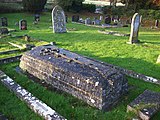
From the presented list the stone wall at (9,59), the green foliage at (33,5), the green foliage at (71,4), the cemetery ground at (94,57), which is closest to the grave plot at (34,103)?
the cemetery ground at (94,57)

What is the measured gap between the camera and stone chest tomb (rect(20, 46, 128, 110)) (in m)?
6.91

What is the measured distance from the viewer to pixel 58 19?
18.4m

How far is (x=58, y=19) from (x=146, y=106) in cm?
1360

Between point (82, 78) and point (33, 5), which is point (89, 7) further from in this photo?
point (82, 78)

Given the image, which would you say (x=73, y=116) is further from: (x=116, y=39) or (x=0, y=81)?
(x=116, y=39)

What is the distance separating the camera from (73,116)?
6.54m

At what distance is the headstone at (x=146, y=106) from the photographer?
6.13 m

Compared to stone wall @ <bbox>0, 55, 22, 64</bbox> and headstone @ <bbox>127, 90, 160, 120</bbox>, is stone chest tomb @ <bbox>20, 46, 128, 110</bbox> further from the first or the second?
stone wall @ <bbox>0, 55, 22, 64</bbox>

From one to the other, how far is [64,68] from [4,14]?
28.1 m

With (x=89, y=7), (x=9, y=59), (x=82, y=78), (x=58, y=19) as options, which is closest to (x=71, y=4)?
(x=89, y=7)

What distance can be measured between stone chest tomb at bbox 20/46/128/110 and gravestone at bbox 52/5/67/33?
9378mm

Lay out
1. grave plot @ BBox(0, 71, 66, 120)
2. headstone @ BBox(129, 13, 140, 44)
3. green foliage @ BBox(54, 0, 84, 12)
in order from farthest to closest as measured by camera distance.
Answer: green foliage @ BBox(54, 0, 84, 12) → headstone @ BBox(129, 13, 140, 44) → grave plot @ BBox(0, 71, 66, 120)

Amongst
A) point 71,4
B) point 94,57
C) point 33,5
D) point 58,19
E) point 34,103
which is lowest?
point 34,103

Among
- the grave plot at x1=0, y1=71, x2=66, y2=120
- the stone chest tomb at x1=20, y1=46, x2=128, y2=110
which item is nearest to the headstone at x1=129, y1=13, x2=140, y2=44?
the stone chest tomb at x1=20, y1=46, x2=128, y2=110
